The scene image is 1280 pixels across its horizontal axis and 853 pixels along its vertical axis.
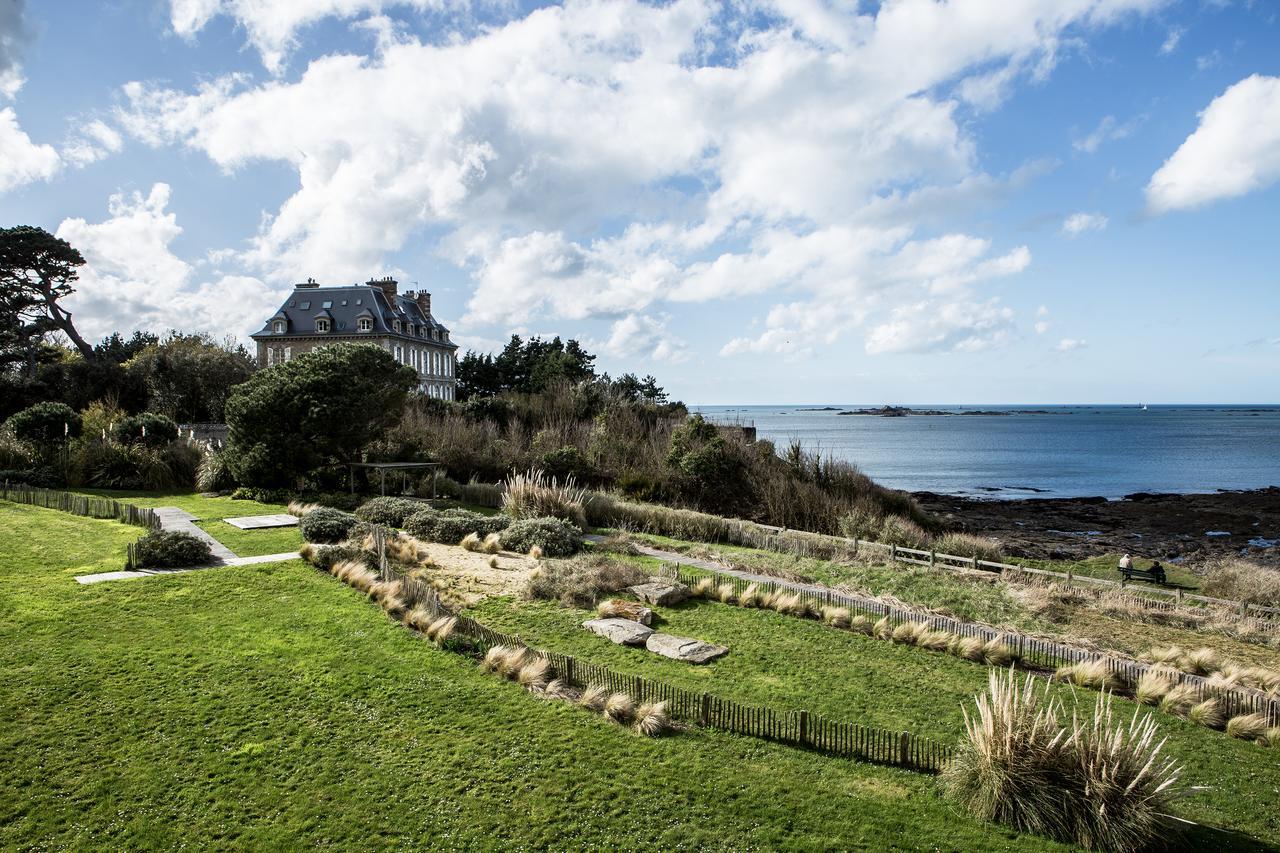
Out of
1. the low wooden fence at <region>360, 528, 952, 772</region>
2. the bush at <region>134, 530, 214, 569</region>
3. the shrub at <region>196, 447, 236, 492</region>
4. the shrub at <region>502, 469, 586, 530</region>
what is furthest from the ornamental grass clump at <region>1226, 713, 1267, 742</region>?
the shrub at <region>196, 447, 236, 492</region>

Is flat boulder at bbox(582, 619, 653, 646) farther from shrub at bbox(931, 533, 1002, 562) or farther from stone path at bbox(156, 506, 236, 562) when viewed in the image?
shrub at bbox(931, 533, 1002, 562)

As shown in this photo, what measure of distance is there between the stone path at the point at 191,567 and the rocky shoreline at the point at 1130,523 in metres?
21.6

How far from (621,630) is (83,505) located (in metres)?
16.3

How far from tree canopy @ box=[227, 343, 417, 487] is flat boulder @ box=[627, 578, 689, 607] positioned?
1428 centimetres

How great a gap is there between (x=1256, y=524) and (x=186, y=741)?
40.5m

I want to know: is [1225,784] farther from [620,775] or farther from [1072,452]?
[1072,452]

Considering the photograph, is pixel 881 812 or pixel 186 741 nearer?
pixel 881 812

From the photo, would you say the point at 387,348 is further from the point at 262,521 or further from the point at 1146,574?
the point at 1146,574

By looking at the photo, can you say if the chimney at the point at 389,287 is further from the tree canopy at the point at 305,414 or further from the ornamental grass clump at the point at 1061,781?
the ornamental grass clump at the point at 1061,781

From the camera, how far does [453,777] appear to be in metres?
7.04

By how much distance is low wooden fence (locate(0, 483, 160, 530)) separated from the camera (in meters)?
17.6

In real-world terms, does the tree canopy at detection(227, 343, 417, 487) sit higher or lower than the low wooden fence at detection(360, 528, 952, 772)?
higher

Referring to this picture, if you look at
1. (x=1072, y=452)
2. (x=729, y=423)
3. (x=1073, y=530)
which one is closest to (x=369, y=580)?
(x=729, y=423)

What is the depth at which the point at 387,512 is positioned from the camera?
1966 centimetres
